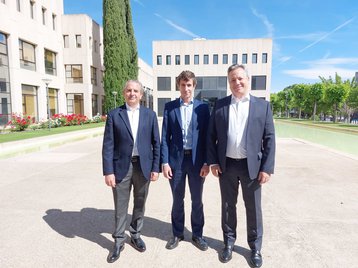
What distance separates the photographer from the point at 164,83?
4472cm

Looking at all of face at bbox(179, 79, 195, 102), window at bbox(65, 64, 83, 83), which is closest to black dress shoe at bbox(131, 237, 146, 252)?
face at bbox(179, 79, 195, 102)

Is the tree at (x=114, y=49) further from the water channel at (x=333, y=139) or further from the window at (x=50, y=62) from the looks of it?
the water channel at (x=333, y=139)

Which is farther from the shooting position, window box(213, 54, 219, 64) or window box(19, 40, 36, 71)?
window box(213, 54, 219, 64)

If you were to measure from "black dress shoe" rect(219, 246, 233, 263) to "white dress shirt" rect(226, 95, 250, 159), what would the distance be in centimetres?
108

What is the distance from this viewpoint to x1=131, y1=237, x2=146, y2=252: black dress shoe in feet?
9.61

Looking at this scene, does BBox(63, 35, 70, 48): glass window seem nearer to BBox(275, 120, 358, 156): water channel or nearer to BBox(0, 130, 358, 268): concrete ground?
BBox(275, 120, 358, 156): water channel

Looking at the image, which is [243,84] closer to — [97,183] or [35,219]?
[35,219]

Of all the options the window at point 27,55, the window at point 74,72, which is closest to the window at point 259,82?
the window at point 74,72

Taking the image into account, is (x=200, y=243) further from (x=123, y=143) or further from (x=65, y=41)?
(x=65, y=41)

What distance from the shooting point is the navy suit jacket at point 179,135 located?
9.52ft

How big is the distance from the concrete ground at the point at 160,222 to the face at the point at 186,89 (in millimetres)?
1828

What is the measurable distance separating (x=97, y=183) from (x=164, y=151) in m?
3.32

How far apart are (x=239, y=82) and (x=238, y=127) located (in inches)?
19.0

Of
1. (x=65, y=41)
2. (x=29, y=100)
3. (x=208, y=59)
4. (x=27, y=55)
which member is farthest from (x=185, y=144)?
(x=208, y=59)
